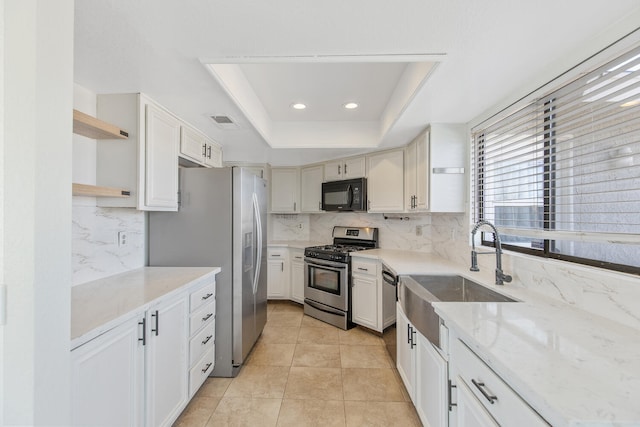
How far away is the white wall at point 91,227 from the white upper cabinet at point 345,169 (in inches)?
96.1

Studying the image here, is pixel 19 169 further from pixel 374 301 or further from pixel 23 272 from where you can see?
pixel 374 301

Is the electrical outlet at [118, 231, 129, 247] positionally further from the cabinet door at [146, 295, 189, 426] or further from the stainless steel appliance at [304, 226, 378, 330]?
the stainless steel appliance at [304, 226, 378, 330]

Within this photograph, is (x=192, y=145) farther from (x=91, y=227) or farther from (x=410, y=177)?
(x=410, y=177)

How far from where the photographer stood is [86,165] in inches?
72.0

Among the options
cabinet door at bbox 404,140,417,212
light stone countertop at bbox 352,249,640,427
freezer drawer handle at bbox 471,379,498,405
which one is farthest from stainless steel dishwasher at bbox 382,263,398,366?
freezer drawer handle at bbox 471,379,498,405

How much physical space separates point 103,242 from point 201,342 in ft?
3.28

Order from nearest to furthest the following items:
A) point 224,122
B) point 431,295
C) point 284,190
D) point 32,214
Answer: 1. point 32,214
2. point 431,295
3. point 224,122
4. point 284,190

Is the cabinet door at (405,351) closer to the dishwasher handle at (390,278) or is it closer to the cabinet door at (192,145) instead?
the dishwasher handle at (390,278)

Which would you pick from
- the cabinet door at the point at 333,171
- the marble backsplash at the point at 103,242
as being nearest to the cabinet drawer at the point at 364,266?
the cabinet door at the point at 333,171

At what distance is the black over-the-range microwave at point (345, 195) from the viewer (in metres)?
3.40

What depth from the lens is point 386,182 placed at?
3197 mm

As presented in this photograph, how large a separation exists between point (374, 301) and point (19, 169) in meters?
2.82

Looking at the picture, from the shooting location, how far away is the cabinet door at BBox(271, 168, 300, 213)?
4.17m

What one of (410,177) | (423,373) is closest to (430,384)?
(423,373)
